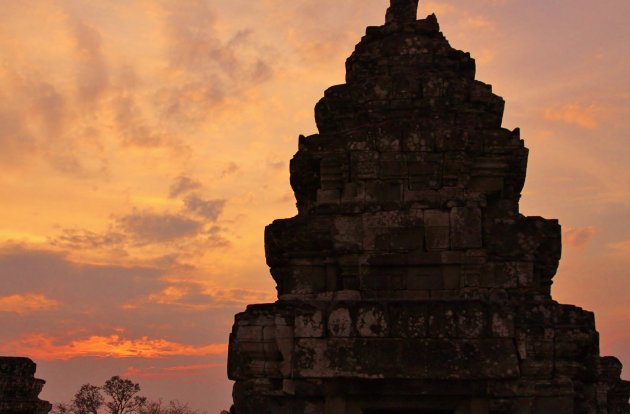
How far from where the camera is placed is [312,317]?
869cm

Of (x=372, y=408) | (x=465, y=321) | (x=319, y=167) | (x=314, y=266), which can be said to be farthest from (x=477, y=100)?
(x=372, y=408)

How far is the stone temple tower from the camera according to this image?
8453 millimetres

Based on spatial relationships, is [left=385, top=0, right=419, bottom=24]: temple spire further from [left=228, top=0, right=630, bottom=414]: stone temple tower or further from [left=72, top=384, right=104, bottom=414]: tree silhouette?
[left=72, top=384, right=104, bottom=414]: tree silhouette

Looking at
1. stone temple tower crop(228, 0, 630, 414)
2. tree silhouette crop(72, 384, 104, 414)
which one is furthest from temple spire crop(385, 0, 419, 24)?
tree silhouette crop(72, 384, 104, 414)

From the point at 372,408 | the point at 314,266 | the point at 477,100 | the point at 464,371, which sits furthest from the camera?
the point at 477,100

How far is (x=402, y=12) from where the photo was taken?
41.3 ft

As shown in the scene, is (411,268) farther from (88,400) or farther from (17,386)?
(88,400)

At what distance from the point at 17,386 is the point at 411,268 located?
740cm

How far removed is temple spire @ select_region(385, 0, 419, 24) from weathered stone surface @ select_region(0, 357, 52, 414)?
8635 mm

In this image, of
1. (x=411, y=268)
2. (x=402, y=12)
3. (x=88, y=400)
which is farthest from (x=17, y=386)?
(x=88, y=400)

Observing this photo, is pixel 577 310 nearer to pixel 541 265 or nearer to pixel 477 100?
pixel 541 265

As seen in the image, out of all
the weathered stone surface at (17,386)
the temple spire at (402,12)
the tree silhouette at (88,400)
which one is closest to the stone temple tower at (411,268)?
the temple spire at (402,12)

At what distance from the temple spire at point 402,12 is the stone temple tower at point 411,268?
0.12ft

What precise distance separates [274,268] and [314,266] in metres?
0.72
